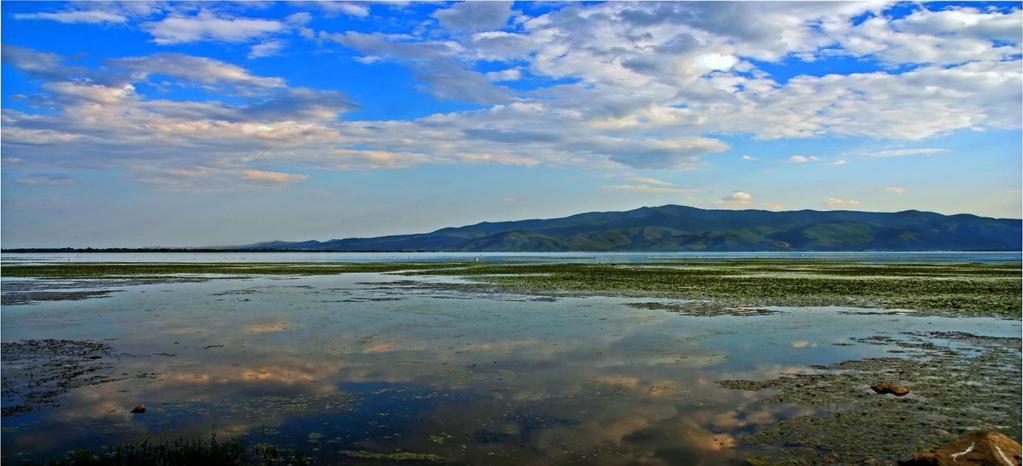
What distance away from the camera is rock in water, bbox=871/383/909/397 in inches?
597

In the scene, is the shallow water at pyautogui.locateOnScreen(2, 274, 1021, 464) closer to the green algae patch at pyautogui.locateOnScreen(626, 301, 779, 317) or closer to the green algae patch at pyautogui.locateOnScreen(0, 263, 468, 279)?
the green algae patch at pyautogui.locateOnScreen(626, 301, 779, 317)

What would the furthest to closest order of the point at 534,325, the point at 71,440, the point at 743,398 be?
the point at 534,325 < the point at 743,398 < the point at 71,440

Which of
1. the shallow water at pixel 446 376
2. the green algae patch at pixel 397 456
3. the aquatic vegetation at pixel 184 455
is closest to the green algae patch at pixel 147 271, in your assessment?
the shallow water at pixel 446 376

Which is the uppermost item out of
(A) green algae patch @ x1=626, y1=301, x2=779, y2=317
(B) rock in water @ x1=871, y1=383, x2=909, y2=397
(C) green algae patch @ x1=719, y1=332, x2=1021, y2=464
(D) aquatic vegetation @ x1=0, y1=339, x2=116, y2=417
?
(D) aquatic vegetation @ x1=0, y1=339, x2=116, y2=417

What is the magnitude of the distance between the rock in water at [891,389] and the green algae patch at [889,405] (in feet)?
0.47

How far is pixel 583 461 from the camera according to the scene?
10711 millimetres

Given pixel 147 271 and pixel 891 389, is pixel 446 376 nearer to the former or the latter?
pixel 891 389

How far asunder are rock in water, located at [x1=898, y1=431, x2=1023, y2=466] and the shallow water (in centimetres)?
306

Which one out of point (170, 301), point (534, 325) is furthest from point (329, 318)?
Result: point (170, 301)

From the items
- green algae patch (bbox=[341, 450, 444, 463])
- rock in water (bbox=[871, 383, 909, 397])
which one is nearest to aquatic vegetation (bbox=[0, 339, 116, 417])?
green algae patch (bbox=[341, 450, 444, 463])

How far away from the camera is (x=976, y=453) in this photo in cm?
982

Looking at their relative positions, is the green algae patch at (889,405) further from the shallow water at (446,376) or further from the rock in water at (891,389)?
the shallow water at (446,376)

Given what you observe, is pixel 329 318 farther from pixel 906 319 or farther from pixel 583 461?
pixel 906 319

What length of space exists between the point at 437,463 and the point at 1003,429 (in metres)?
11.3
